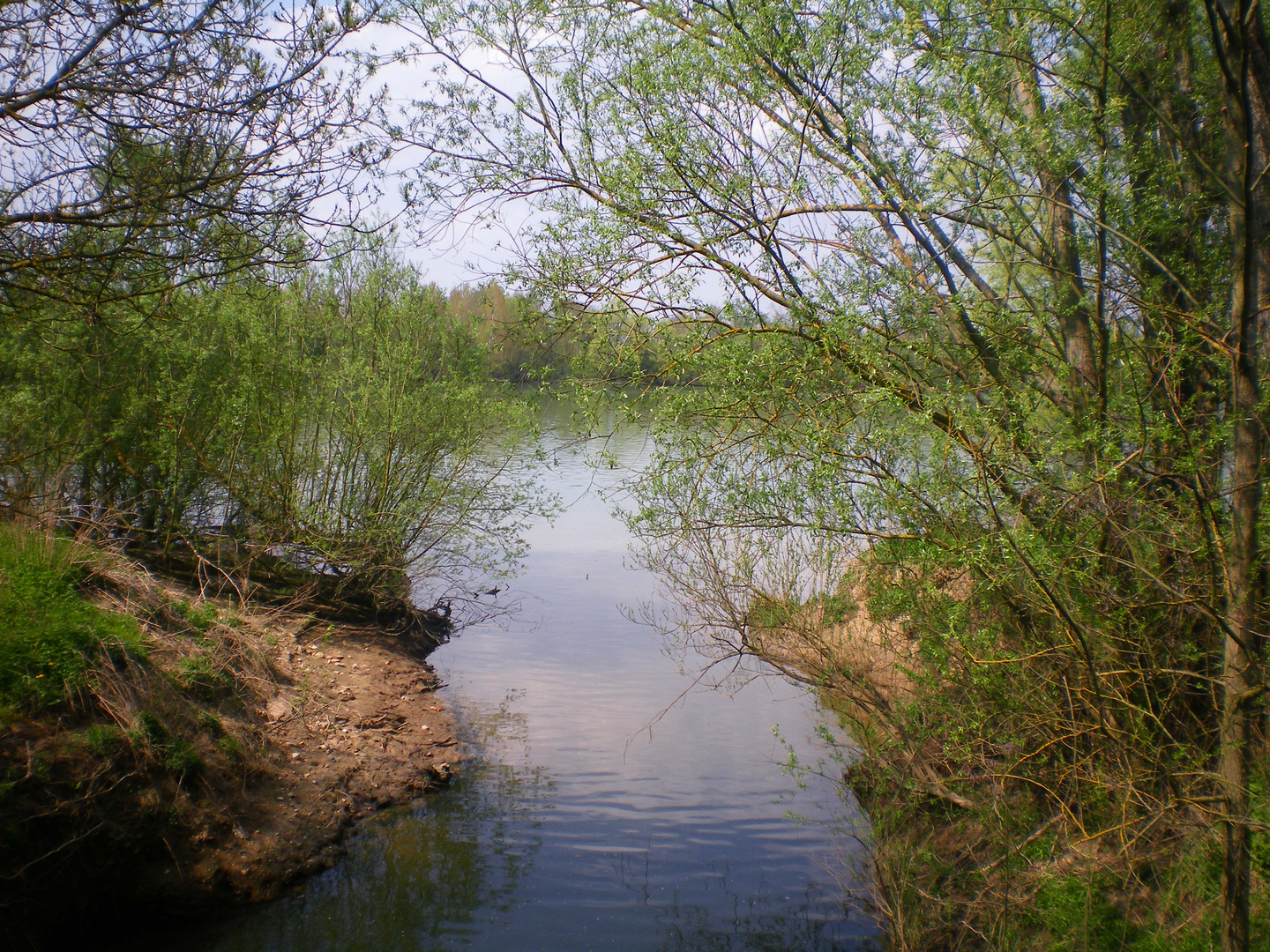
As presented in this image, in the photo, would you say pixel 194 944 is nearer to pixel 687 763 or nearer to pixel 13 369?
pixel 687 763

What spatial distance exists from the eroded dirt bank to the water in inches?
14.6

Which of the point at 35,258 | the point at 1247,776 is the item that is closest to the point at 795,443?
the point at 1247,776

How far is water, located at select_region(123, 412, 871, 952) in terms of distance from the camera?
616 cm

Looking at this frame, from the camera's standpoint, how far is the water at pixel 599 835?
6164mm

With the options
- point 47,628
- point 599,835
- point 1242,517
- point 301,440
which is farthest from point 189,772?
point 1242,517

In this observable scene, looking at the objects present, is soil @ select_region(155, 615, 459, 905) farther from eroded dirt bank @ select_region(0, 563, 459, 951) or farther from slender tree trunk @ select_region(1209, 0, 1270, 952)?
slender tree trunk @ select_region(1209, 0, 1270, 952)

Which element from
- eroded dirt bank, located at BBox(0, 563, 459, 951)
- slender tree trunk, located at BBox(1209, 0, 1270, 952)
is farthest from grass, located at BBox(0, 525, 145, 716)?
slender tree trunk, located at BBox(1209, 0, 1270, 952)

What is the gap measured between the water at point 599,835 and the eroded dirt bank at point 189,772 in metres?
0.37

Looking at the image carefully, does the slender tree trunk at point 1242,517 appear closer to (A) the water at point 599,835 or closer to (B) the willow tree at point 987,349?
(B) the willow tree at point 987,349

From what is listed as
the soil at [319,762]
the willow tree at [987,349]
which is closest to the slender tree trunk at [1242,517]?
the willow tree at [987,349]

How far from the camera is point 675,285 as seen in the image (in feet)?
21.0

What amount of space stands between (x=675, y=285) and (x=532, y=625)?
7.33 metres

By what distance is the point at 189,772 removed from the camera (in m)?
6.23

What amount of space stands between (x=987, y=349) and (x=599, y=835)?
5.15 m
